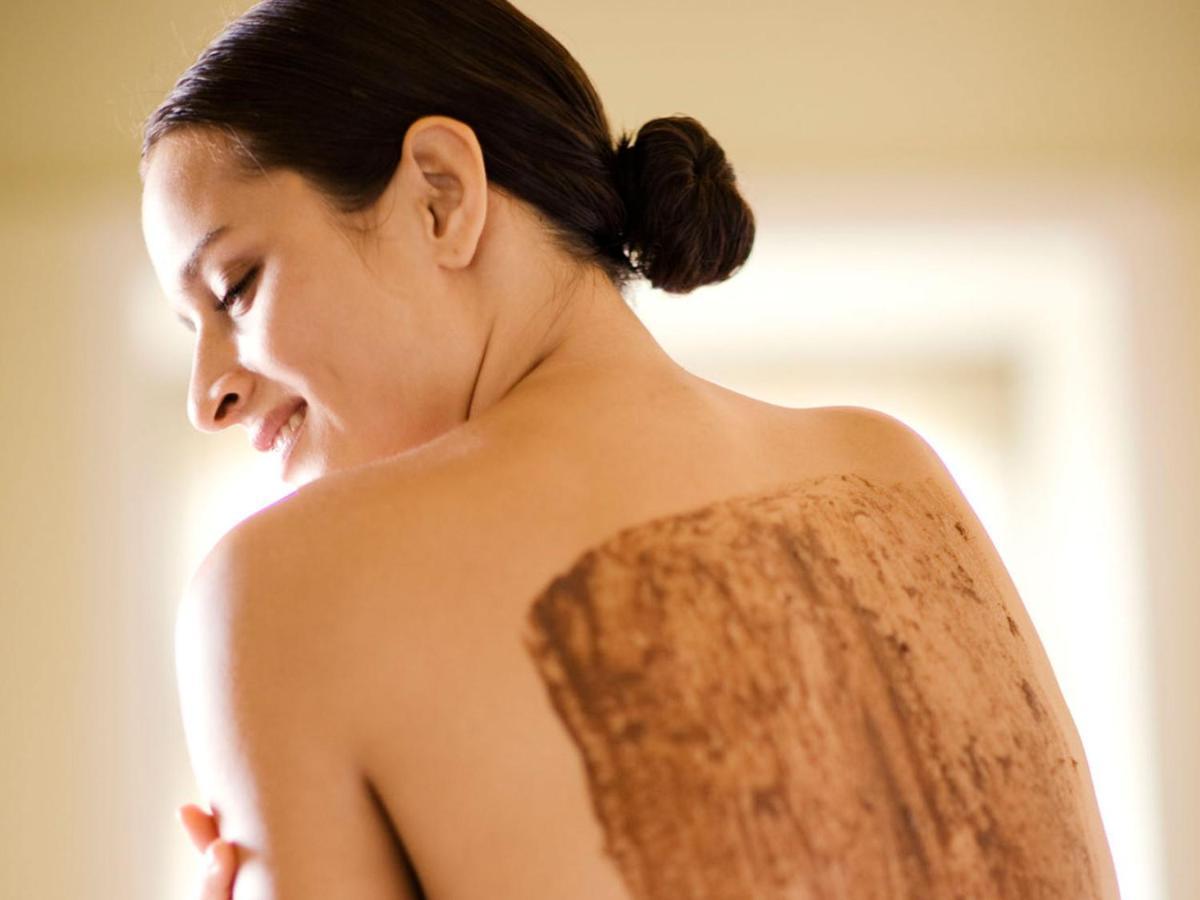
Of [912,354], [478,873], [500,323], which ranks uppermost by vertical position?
[912,354]

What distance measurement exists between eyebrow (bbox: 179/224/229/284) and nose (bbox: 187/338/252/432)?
0.05 meters

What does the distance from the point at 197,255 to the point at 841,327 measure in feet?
5.27

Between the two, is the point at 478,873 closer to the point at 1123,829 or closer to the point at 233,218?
the point at 233,218

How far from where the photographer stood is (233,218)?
2.83 feet

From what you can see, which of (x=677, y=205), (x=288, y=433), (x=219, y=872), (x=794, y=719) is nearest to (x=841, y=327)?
(x=677, y=205)

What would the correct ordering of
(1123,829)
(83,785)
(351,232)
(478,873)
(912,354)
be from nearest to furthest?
1. (478,873)
2. (351,232)
3. (83,785)
4. (1123,829)
5. (912,354)

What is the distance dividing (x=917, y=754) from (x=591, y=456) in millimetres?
223

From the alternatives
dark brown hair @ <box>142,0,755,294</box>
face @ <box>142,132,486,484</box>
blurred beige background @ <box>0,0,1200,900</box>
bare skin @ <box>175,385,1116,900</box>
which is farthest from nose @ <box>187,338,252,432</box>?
blurred beige background @ <box>0,0,1200,900</box>

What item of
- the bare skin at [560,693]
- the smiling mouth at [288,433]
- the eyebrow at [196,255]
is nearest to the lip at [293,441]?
the smiling mouth at [288,433]

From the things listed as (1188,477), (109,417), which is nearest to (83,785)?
(109,417)

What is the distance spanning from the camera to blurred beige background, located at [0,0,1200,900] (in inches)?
82.6

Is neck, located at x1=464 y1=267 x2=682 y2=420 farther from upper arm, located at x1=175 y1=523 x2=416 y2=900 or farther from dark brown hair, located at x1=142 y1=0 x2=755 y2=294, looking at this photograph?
upper arm, located at x1=175 y1=523 x2=416 y2=900

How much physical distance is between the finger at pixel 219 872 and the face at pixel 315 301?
312 mm

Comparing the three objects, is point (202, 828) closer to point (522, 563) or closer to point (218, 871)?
point (218, 871)
